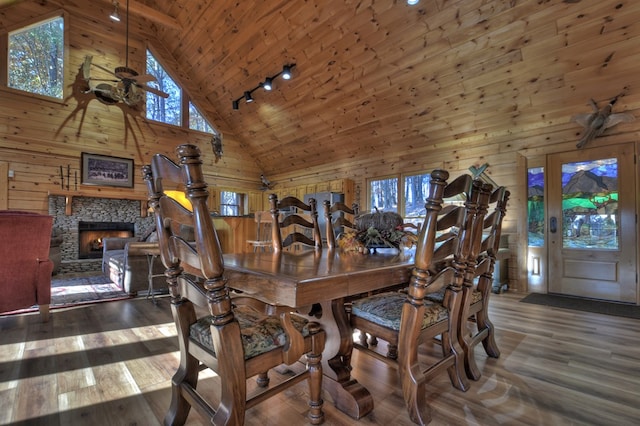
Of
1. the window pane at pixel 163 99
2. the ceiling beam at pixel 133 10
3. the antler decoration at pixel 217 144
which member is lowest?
the antler decoration at pixel 217 144

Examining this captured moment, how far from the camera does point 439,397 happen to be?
1.52m

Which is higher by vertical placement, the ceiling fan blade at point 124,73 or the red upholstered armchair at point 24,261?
the ceiling fan blade at point 124,73

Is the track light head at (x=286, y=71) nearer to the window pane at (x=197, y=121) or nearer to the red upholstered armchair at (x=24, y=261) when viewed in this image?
the window pane at (x=197, y=121)

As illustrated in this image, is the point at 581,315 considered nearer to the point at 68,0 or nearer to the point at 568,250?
the point at 568,250

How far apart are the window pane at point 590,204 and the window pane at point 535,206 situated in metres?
0.24

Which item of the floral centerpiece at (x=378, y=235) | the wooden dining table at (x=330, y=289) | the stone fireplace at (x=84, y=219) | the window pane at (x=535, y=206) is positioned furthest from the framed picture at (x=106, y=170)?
the window pane at (x=535, y=206)

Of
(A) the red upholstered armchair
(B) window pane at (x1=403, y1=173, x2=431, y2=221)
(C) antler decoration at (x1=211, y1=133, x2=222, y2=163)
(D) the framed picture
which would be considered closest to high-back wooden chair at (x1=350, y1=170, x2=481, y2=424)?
(A) the red upholstered armchair

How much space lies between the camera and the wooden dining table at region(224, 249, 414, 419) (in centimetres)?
93

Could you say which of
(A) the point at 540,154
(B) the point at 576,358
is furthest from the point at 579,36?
(B) the point at 576,358

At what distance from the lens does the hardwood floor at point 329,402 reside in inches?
53.7

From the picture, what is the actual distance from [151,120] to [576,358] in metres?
8.21

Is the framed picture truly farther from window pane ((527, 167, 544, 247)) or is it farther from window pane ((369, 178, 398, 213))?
window pane ((527, 167, 544, 247))

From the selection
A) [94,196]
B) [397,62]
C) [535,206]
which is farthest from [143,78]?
[535,206]

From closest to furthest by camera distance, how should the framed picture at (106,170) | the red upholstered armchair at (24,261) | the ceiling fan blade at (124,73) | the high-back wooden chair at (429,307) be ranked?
the high-back wooden chair at (429,307) → the red upholstered armchair at (24,261) → the ceiling fan blade at (124,73) → the framed picture at (106,170)
